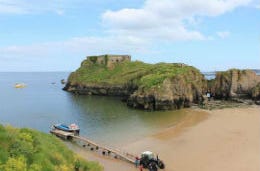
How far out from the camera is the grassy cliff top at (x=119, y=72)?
8150cm

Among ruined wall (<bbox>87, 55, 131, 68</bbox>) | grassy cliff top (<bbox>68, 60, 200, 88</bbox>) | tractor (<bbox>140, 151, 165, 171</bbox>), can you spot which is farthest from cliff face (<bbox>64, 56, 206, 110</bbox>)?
tractor (<bbox>140, 151, 165, 171</bbox>)

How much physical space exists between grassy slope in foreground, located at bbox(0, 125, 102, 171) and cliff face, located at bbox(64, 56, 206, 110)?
49.7m

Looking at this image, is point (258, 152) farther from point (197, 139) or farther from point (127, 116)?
point (127, 116)

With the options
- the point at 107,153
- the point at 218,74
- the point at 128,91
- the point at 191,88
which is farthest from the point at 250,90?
the point at 107,153

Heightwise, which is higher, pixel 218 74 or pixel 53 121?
pixel 218 74

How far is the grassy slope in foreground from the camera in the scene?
37.7 ft

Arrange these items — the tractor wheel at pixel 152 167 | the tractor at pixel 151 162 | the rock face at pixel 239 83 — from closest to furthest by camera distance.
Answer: the tractor wheel at pixel 152 167 → the tractor at pixel 151 162 → the rock face at pixel 239 83

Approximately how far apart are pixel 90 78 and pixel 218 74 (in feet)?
132

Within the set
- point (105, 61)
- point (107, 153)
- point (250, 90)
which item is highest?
point (105, 61)

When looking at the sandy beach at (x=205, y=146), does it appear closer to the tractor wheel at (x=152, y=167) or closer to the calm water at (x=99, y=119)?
the tractor wheel at (x=152, y=167)

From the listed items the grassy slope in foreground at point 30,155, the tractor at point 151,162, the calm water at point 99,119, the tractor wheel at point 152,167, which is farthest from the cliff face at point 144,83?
the grassy slope in foreground at point 30,155

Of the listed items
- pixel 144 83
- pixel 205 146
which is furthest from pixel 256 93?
pixel 205 146

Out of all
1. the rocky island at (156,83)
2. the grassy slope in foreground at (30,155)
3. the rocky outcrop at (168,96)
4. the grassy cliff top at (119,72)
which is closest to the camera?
the grassy slope in foreground at (30,155)

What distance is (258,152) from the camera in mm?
33969
